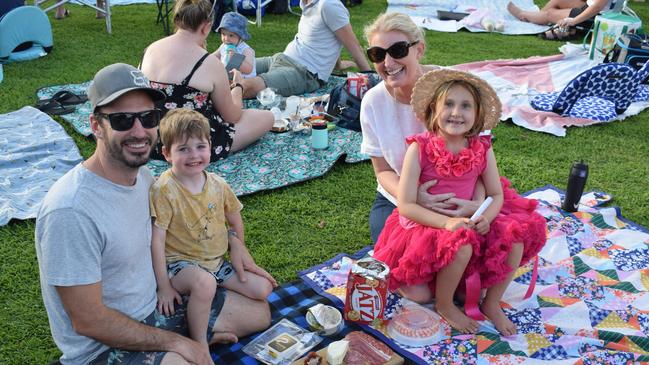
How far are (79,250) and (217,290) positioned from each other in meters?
0.98

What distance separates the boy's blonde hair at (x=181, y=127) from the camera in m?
2.85

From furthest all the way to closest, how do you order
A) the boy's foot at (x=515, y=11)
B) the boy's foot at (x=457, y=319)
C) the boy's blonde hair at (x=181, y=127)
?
the boy's foot at (x=515, y=11), the boy's foot at (x=457, y=319), the boy's blonde hair at (x=181, y=127)

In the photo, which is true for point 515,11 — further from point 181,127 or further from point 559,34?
point 181,127

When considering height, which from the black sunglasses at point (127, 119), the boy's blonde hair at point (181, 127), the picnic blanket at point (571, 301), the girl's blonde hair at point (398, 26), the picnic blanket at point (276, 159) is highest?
the girl's blonde hair at point (398, 26)

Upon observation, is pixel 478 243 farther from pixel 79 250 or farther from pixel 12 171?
pixel 12 171

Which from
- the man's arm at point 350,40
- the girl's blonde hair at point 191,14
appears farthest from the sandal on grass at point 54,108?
the man's arm at point 350,40

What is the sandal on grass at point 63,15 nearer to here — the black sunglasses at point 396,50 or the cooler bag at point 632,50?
the black sunglasses at point 396,50

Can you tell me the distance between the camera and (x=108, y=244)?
2.31 meters

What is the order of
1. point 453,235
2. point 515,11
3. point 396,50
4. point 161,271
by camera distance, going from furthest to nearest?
point 515,11 < point 396,50 < point 453,235 < point 161,271

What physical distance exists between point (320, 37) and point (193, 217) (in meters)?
4.25

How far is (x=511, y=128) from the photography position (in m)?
6.04

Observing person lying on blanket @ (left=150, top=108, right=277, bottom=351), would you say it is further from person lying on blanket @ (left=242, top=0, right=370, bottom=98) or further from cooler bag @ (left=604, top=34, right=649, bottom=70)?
cooler bag @ (left=604, top=34, right=649, bottom=70)

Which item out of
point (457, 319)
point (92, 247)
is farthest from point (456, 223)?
point (92, 247)

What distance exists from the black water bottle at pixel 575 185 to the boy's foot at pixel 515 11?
7.44 meters
